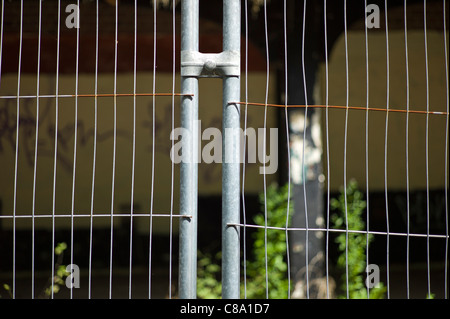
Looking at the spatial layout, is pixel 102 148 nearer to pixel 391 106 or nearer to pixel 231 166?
pixel 391 106

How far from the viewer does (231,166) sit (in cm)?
231

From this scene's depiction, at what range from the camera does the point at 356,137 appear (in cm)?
734

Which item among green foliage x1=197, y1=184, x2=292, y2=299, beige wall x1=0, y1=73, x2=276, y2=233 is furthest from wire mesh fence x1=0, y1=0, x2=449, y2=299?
green foliage x1=197, y1=184, x2=292, y2=299

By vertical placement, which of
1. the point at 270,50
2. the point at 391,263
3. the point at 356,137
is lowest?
the point at 391,263

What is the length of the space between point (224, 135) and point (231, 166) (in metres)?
0.12

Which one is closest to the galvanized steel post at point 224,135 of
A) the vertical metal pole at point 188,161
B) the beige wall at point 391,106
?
the vertical metal pole at point 188,161

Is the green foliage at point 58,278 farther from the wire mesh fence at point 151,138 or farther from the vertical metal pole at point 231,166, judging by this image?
the vertical metal pole at point 231,166

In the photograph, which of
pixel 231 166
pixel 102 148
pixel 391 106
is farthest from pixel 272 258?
pixel 391 106

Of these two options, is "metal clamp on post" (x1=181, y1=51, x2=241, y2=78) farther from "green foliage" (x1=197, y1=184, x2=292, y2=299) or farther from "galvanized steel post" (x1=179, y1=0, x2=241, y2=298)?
"green foliage" (x1=197, y1=184, x2=292, y2=299)
